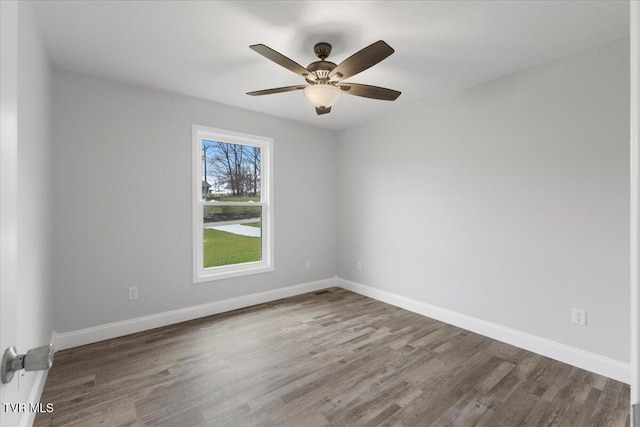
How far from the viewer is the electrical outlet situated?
2.41m

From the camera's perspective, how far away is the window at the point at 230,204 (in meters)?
3.54

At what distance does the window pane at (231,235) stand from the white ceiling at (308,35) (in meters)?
1.55

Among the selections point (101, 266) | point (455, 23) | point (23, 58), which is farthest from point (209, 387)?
point (455, 23)

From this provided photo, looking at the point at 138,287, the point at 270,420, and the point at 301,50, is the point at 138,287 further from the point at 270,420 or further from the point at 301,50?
the point at 301,50

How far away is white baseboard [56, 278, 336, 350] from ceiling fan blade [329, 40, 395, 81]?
2.84 metres

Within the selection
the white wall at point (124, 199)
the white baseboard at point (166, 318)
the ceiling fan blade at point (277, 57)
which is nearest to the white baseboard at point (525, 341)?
the white baseboard at point (166, 318)

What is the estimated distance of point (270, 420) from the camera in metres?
1.85

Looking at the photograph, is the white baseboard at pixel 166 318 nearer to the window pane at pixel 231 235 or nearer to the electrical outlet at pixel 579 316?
the window pane at pixel 231 235

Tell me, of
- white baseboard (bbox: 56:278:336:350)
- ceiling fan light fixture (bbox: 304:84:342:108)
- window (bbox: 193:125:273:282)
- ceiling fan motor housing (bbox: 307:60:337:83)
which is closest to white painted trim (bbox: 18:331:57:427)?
white baseboard (bbox: 56:278:336:350)

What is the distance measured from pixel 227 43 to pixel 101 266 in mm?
2367

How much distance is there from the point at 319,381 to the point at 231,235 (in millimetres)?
2220

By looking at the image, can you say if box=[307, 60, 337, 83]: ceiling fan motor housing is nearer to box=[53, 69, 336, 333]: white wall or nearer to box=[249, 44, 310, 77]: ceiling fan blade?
box=[249, 44, 310, 77]: ceiling fan blade

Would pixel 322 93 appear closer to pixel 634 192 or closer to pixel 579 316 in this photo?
pixel 634 192

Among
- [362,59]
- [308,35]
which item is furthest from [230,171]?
[362,59]
